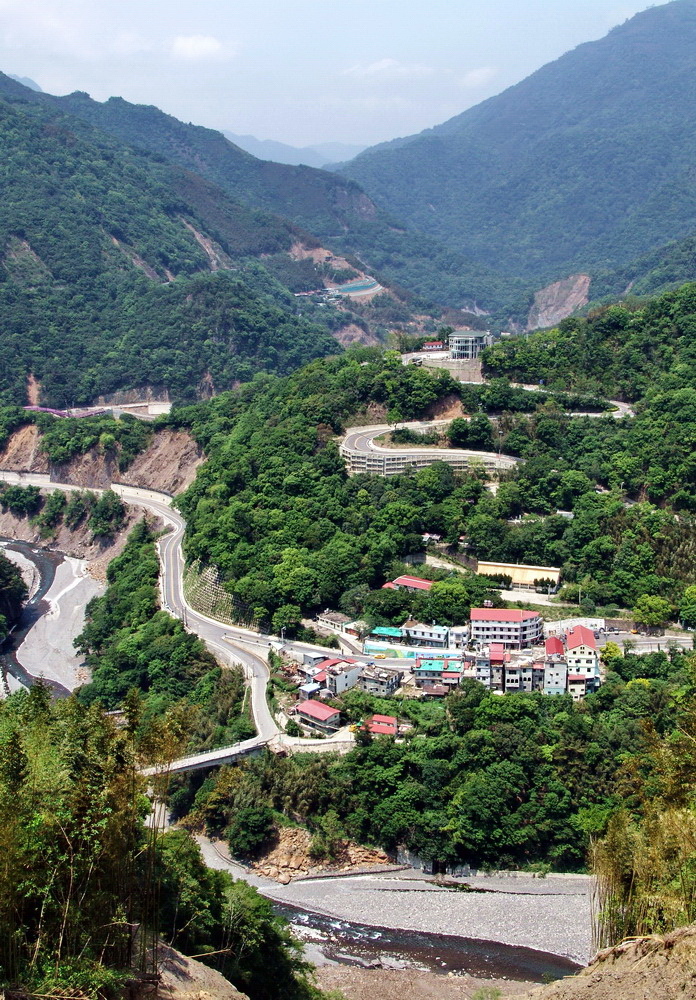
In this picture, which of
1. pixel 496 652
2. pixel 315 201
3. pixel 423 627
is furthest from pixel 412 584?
pixel 315 201

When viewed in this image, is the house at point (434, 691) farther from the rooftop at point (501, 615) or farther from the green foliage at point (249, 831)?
the green foliage at point (249, 831)

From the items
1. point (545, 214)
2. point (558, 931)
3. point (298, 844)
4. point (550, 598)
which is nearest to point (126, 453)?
point (550, 598)

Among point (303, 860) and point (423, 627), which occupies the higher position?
point (423, 627)

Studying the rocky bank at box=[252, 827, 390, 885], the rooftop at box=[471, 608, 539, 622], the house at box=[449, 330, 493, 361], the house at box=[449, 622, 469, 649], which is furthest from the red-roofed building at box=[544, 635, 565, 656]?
the house at box=[449, 330, 493, 361]

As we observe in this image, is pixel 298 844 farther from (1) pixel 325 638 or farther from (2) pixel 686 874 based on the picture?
(2) pixel 686 874

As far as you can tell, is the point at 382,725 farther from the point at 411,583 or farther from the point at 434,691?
the point at 411,583

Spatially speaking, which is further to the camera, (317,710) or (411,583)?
(411,583)
